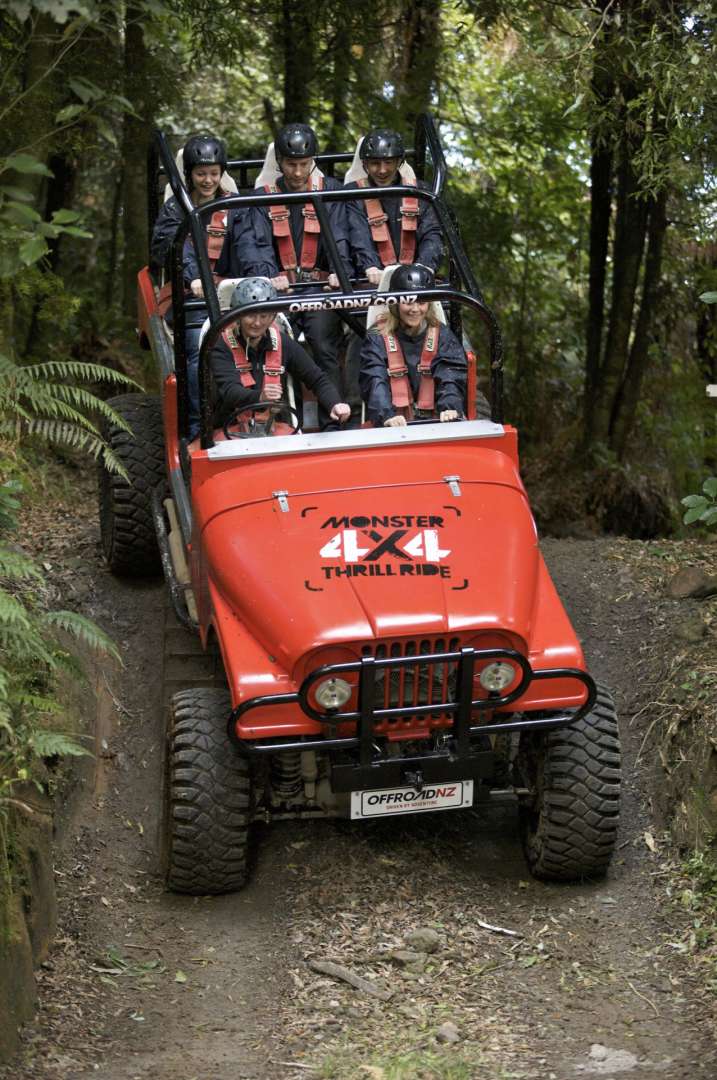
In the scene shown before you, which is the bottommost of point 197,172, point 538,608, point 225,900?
point 225,900

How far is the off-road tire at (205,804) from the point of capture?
5.17 meters

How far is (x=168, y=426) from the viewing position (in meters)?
6.86

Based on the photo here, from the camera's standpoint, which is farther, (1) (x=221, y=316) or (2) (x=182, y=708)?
(1) (x=221, y=316)

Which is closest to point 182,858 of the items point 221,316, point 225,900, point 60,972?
point 225,900

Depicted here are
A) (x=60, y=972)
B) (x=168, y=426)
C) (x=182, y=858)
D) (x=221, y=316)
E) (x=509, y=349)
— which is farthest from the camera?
(x=509, y=349)

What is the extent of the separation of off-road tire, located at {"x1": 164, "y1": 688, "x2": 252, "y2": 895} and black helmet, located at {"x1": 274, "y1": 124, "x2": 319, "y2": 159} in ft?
9.97

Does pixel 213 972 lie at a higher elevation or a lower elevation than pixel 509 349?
lower

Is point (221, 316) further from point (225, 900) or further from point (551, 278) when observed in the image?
point (551, 278)

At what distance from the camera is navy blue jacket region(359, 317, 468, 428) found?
245 inches

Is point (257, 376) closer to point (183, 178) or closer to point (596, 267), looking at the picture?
point (183, 178)

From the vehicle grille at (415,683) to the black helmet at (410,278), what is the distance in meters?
1.83

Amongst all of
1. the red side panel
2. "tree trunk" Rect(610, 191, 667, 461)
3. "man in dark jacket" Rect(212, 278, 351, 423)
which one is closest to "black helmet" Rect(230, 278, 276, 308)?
"man in dark jacket" Rect(212, 278, 351, 423)

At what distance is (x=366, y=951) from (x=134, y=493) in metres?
3.10

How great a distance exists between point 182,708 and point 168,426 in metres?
1.92
